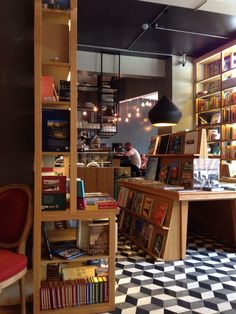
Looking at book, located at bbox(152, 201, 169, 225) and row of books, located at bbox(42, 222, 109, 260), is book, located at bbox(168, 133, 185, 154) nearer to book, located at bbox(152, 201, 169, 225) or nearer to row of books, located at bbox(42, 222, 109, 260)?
book, located at bbox(152, 201, 169, 225)

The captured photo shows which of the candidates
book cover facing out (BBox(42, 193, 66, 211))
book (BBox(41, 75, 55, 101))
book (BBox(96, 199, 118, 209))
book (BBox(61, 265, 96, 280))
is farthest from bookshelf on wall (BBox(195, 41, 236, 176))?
A: book (BBox(41, 75, 55, 101))

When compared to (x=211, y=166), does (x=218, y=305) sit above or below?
below

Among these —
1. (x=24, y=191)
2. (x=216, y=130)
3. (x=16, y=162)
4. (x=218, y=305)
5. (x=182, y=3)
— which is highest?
(x=182, y=3)

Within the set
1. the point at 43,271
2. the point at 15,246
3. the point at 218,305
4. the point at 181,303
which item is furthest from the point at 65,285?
the point at 218,305

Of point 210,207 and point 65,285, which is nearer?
point 65,285

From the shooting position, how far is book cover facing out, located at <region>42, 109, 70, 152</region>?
2.42 meters

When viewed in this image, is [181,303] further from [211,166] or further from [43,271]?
[211,166]

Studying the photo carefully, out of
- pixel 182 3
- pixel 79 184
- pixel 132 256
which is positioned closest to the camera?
pixel 79 184

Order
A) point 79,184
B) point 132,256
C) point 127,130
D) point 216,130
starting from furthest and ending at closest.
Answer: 1. point 127,130
2. point 216,130
3. point 132,256
4. point 79,184

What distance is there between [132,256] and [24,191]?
198 cm

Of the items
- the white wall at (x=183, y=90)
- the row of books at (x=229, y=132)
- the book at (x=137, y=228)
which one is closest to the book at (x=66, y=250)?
the book at (x=137, y=228)

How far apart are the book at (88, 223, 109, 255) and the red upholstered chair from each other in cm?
53

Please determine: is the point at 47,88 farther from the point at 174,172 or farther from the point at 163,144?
the point at 163,144

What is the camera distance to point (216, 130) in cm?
706
